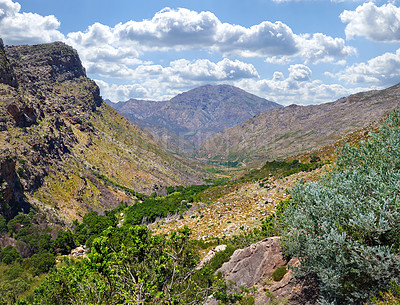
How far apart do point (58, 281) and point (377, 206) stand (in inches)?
552

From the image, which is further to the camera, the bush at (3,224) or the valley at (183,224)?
the bush at (3,224)

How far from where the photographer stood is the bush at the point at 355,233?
849cm

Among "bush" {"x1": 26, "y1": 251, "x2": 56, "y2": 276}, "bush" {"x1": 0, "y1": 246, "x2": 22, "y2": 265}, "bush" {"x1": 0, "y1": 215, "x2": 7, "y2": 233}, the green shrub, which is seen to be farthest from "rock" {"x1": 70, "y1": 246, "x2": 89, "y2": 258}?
the green shrub

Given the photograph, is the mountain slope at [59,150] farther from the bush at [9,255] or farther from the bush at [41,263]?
the bush at [41,263]

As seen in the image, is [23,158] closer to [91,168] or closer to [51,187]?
[51,187]

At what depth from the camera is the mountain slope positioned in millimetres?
78375

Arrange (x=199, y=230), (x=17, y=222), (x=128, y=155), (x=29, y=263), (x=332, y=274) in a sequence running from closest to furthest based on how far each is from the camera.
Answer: (x=332, y=274)
(x=199, y=230)
(x=29, y=263)
(x=17, y=222)
(x=128, y=155)

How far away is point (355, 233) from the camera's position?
30.8ft

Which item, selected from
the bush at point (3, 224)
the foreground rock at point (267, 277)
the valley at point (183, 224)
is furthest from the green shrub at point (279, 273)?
the bush at point (3, 224)

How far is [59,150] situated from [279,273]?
112 meters

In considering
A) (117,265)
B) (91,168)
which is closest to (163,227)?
(117,265)

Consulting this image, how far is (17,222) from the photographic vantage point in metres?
64.3

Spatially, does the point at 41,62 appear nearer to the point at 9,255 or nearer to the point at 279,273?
the point at 9,255

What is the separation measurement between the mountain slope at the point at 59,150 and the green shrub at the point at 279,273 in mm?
72909
